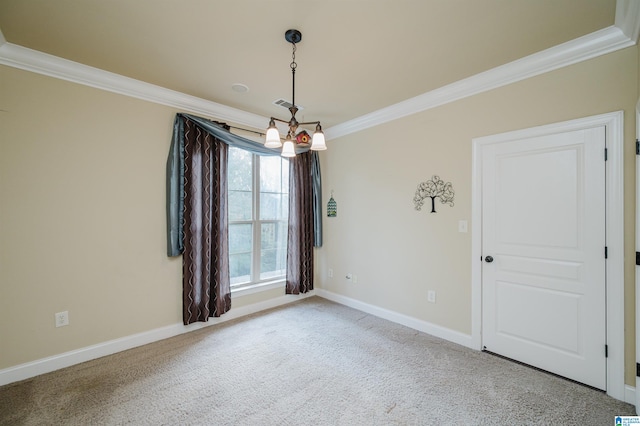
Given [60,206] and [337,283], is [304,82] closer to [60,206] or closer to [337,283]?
[60,206]

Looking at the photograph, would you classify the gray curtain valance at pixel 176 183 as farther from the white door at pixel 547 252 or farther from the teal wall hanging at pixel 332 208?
the white door at pixel 547 252

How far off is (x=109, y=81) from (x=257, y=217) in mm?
2129

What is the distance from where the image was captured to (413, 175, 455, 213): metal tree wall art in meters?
2.90

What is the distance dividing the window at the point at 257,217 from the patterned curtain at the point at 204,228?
26 centimetres

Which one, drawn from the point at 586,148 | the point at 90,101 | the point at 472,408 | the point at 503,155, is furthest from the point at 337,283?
the point at 90,101

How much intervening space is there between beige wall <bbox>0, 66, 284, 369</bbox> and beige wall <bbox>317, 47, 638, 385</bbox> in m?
2.32

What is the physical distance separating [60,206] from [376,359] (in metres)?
3.17

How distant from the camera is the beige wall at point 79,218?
2213mm

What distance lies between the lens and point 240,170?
143 inches

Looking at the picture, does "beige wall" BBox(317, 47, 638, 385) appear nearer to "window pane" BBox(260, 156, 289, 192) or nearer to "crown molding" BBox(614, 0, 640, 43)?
"crown molding" BBox(614, 0, 640, 43)

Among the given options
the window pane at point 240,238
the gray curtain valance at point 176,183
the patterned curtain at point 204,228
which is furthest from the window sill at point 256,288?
the gray curtain valance at point 176,183

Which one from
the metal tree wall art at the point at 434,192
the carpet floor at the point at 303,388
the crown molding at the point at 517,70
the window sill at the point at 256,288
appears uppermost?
the crown molding at the point at 517,70

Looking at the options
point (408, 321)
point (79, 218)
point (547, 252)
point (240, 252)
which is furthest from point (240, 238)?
point (547, 252)

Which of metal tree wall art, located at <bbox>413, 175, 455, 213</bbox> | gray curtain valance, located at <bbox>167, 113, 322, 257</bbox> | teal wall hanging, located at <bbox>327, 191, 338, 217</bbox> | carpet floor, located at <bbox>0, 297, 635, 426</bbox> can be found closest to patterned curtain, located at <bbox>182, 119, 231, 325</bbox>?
gray curtain valance, located at <bbox>167, 113, 322, 257</bbox>
